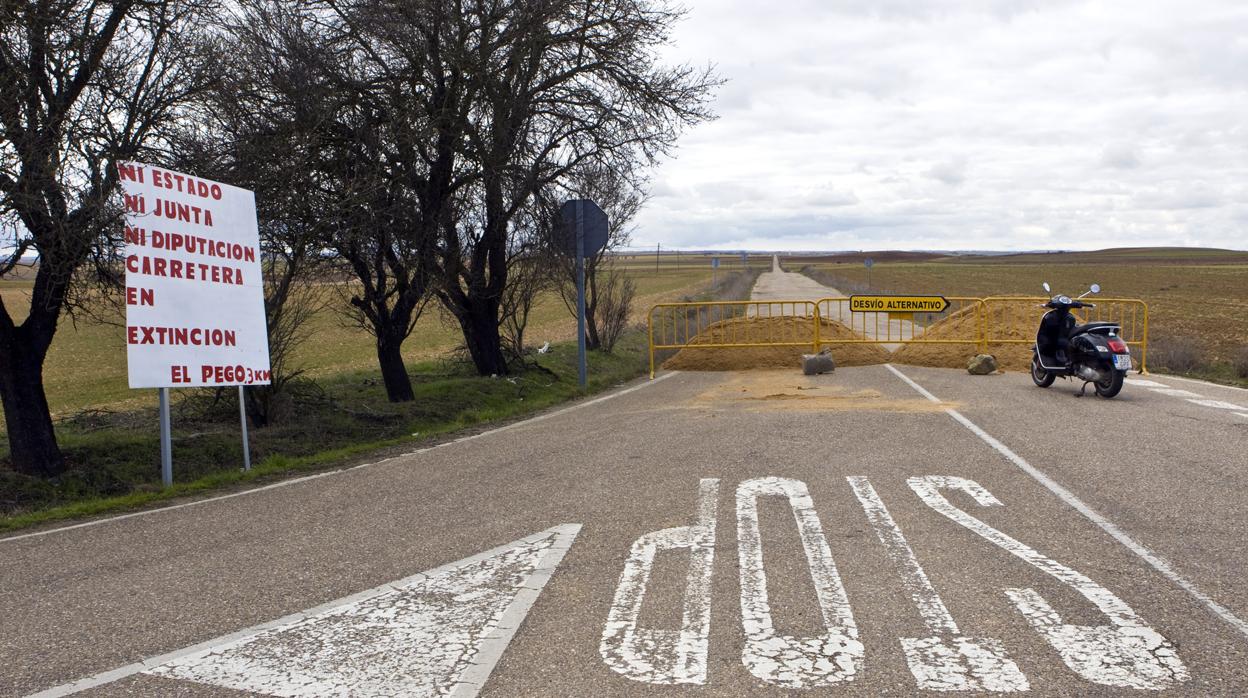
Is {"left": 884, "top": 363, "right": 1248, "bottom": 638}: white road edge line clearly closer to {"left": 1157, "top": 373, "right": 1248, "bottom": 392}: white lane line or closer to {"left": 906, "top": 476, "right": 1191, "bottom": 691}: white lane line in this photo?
{"left": 906, "top": 476, "right": 1191, "bottom": 691}: white lane line

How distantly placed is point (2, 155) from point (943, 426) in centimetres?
971

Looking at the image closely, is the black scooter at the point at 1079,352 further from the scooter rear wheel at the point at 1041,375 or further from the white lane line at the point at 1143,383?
the white lane line at the point at 1143,383

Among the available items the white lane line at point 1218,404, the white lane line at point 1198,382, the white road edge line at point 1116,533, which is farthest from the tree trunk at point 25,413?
the white lane line at point 1198,382

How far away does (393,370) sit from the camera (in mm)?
14141

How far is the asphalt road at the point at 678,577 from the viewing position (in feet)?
13.7

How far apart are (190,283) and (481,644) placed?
619 cm

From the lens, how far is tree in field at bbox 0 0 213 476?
26.8ft

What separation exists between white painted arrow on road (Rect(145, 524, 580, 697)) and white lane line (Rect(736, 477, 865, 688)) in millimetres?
1178

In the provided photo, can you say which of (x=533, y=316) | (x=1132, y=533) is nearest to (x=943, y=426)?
(x=1132, y=533)

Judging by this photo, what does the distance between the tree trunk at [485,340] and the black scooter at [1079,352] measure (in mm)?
9008

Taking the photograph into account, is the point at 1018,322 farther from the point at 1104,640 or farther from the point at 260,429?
the point at 1104,640

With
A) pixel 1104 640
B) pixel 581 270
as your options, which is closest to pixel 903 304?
pixel 581 270

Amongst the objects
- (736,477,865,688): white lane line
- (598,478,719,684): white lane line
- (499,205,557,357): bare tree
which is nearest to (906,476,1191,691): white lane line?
(736,477,865,688): white lane line

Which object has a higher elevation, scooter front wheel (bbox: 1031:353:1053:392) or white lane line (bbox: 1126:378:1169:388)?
scooter front wheel (bbox: 1031:353:1053:392)
